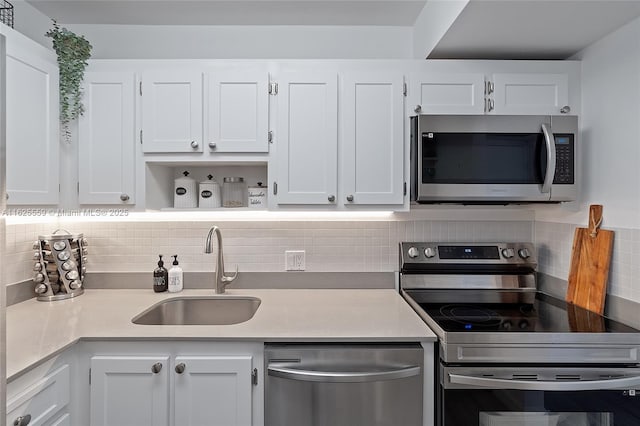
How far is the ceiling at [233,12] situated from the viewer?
1997 mm

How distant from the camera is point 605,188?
1.74 m

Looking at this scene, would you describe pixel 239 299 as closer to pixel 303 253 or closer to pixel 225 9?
pixel 303 253

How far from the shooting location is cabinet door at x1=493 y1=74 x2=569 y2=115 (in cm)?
191

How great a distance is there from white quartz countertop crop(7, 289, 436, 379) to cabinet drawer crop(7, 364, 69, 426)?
91mm

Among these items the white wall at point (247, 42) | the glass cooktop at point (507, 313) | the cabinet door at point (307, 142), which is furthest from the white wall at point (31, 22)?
the glass cooktop at point (507, 313)

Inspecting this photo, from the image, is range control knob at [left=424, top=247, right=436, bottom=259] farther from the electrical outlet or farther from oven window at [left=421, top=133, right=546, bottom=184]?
the electrical outlet

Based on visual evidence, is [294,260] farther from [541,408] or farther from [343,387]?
[541,408]

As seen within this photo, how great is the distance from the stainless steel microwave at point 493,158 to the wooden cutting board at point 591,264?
0.57 ft

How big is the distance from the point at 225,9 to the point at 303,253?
4.48 feet

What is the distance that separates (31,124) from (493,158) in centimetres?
207

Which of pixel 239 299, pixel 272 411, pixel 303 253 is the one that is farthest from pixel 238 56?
pixel 272 411

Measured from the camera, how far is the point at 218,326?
1592mm

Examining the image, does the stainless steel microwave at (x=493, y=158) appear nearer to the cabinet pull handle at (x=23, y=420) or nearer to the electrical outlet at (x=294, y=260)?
the electrical outlet at (x=294, y=260)

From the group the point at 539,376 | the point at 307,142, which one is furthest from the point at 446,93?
the point at 539,376
